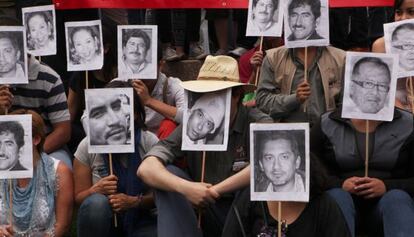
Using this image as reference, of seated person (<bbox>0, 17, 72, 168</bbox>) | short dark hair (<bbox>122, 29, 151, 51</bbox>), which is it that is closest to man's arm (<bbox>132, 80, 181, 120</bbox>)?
short dark hair (<bbox>122, 29, 151, 51</bbox>)

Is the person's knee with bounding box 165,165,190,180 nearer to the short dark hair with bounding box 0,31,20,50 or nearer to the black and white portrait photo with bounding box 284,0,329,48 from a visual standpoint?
the black and white portrait photo with bounding box 284,0,329,48

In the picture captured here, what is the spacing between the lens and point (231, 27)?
9.44m

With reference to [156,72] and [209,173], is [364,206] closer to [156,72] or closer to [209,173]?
[209,173]

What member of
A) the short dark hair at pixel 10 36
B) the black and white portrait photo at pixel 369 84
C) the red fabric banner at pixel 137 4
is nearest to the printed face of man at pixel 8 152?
the short dark hair at pixel 10 36

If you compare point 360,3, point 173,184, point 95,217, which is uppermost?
point 360,3

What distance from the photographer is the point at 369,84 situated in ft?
20.1

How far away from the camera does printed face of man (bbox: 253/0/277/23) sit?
24.6 feet

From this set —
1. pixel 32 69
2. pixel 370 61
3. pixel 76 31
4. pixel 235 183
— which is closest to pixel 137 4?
pixel 76 31

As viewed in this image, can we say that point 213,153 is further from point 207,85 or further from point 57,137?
point 57,137

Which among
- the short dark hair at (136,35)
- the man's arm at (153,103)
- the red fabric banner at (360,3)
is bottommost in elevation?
the man's arm at (153,103)

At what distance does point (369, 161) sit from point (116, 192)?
1.51 m

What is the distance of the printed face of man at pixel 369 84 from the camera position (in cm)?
608

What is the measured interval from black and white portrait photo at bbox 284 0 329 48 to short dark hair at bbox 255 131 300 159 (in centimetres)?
162

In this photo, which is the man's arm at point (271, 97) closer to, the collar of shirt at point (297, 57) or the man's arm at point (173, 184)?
the collar of shirt at point (297, 57)
